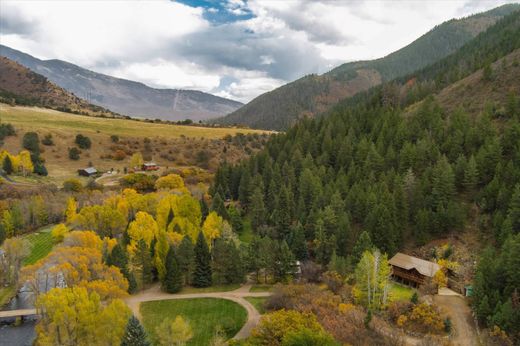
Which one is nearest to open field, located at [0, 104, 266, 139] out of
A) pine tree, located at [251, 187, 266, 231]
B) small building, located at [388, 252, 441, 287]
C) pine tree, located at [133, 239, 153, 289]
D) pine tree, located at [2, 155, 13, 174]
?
pine tree, located at [2, 155, 13, 174]

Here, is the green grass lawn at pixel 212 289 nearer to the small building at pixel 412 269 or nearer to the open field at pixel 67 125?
the small building at pixel 412 269

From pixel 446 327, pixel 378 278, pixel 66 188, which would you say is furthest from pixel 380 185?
pixel 66 188

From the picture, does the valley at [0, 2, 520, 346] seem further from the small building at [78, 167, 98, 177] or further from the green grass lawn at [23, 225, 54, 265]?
the small building at [78, 167, 98, 177]

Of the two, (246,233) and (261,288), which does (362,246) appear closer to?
(261,288)

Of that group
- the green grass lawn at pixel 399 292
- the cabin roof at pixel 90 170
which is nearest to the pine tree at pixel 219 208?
the green grass lawn at pixel 399 292

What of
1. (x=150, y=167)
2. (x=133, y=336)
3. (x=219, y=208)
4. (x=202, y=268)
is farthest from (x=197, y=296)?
(x=150, y=167)

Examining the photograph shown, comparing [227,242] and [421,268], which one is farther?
[227,242]

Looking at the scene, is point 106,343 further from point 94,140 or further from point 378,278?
point 94,140
